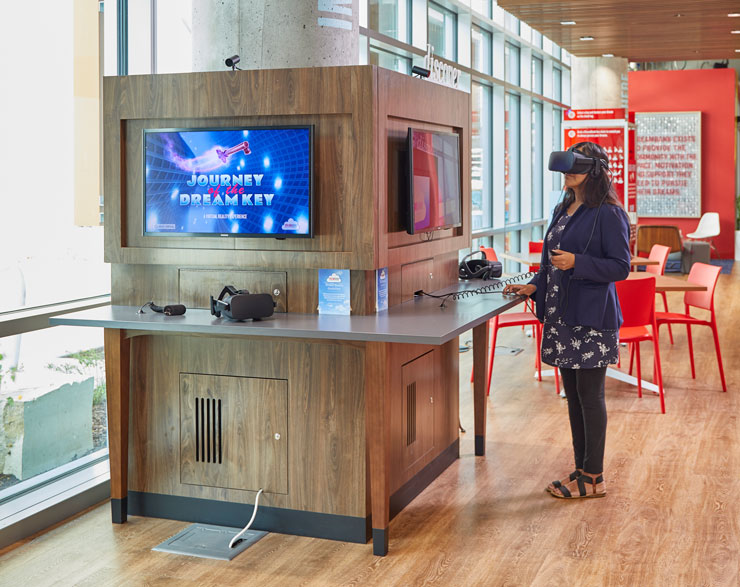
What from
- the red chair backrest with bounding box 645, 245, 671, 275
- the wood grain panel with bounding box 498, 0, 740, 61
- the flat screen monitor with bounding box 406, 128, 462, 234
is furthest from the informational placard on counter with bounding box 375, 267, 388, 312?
the wood grain panel with bounding box 498, 0, 740, 61

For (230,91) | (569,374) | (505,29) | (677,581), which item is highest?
A: (505,29)

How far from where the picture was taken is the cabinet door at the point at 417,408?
168 inches

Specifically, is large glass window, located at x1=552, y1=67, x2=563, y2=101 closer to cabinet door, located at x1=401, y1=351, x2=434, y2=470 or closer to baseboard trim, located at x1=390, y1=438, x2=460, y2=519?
baseboard trim, located at x1=390, y1=438, x2=460, y2=519

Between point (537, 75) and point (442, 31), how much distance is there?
468cm

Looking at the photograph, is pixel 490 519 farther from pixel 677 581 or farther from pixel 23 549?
pixel 23 549

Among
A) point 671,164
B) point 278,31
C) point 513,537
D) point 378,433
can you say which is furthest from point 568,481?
point 671,164

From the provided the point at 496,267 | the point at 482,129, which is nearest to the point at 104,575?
the point at 496,267

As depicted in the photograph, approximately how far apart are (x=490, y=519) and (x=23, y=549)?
2.03m

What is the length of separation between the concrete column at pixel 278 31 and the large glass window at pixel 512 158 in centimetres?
808

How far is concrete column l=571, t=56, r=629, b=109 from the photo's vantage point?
13.7m

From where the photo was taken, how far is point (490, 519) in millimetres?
4211

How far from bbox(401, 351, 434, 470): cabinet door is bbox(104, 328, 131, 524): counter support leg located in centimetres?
124

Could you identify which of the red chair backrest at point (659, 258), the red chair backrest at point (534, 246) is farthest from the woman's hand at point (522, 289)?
the red chair backrest at point (534, 246)

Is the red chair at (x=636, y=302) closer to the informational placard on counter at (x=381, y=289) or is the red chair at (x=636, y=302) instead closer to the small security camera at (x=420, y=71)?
the small security camera at (x=420, y=71)
